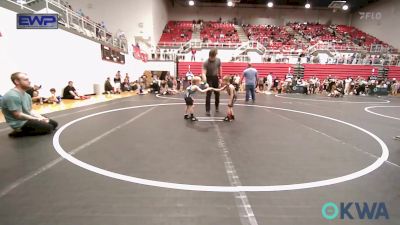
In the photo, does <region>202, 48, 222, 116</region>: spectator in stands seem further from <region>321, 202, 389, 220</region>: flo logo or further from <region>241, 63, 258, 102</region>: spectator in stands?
<region>321, 202, 389, 220</region>: flo logo

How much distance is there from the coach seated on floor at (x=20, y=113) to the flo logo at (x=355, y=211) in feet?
13.5

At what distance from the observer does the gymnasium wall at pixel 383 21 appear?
29.0 metres

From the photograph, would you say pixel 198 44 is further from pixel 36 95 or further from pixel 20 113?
pixel 20 113

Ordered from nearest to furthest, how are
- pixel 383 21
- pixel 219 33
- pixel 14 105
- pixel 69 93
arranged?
pixel 14 105 < pixel 69 93 < pixel 383 21 < pixel 219 33

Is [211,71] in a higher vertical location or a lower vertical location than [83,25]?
lower

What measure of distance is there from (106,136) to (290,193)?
9.74 ft

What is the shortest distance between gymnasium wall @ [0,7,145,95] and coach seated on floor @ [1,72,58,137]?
4598 mm

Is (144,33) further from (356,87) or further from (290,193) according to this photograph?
(290,193)

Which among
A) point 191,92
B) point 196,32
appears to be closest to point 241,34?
point 196,32

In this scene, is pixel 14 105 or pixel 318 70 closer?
pixel 14 105

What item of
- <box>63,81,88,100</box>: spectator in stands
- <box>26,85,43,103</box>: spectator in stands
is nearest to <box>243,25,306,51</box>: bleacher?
<box>63,81,88,100</box>: spectator in stands

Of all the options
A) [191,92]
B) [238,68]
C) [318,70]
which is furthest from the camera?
[318,70]

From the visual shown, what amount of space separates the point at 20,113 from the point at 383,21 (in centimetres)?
3885

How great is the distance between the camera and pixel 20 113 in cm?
396
